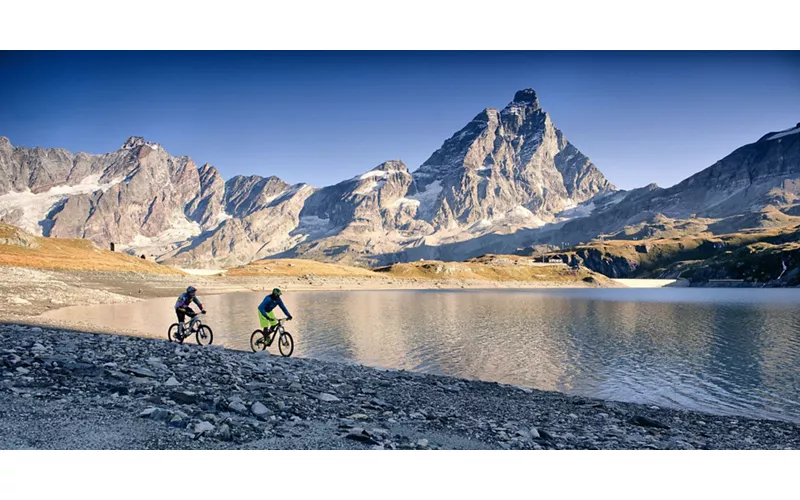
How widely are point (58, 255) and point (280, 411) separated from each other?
472 ft

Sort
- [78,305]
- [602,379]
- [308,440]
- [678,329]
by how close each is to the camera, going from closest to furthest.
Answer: [308,440] → [602,379] → [678,329] → [78,305]

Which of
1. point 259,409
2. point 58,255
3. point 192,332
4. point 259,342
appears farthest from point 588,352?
point 58,255

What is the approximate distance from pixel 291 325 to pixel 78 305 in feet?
115

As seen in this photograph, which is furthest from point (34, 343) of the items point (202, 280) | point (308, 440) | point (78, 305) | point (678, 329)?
point (202, 280)

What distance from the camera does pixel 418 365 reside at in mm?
34000

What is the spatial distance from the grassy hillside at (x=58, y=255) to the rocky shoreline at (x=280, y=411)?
339ft

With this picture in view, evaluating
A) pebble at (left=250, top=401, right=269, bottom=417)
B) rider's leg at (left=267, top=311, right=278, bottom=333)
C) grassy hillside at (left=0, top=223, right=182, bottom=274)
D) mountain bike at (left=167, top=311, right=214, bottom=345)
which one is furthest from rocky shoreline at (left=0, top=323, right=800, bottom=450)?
grassy hillside at (left=0, top=223, right=182, bottom=274)

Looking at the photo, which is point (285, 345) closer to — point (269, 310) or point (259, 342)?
point (259, 342)

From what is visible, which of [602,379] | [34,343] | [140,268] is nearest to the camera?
[34,343]

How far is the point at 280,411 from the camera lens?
47.9ft

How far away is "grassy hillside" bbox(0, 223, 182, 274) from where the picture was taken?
365ft

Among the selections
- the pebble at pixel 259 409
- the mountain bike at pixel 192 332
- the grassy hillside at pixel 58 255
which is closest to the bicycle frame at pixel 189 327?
the mountain bike at pixel 192 332

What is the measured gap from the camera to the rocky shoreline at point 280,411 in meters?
11.9

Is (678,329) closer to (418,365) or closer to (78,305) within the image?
(418,365)
